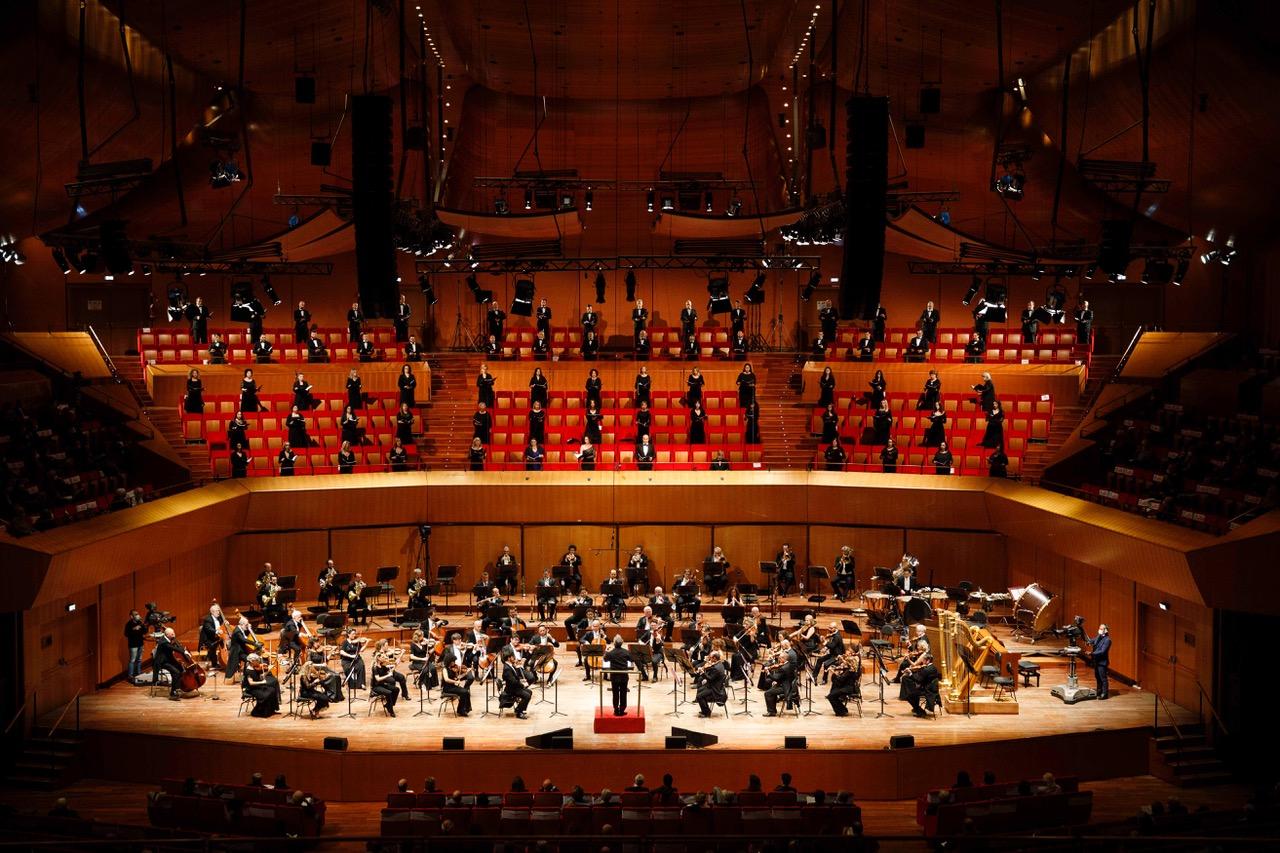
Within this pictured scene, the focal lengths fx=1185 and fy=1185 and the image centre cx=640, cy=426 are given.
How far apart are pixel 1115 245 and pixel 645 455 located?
7.80 meters

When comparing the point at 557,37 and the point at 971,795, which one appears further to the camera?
the point at 557,37

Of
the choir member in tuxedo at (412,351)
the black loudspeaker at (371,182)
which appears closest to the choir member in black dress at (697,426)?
the choir member in tuxedo at (412,351)

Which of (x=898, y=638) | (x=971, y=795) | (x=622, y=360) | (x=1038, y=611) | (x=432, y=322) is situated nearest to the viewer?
(x=971, y=795)

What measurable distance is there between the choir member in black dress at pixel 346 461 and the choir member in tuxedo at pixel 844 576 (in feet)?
23.6

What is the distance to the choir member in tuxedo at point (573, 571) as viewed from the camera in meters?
16.5

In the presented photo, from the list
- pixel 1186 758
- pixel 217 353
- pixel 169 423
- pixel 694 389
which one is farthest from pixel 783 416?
pixel 169 423

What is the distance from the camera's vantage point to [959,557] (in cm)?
→ 1705

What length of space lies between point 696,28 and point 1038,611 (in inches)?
374

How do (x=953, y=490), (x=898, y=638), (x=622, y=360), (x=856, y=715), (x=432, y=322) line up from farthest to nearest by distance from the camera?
1. (x=432, y=322)
2. (x=622, y=360)
3. (x=953, y=490)
4. (x=898, y=638)
5. (x=856, y=715)

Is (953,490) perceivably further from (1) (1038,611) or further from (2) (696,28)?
(2) (696,28)

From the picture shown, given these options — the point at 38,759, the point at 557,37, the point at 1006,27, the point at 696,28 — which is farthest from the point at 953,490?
the point at 38,759

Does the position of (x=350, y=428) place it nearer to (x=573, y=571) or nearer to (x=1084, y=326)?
(x=573, y=571)

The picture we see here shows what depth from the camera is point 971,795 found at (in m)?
10.3

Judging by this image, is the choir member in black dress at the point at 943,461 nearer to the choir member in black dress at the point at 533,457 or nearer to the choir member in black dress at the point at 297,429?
the choir member in black dress at the point at 533,457
